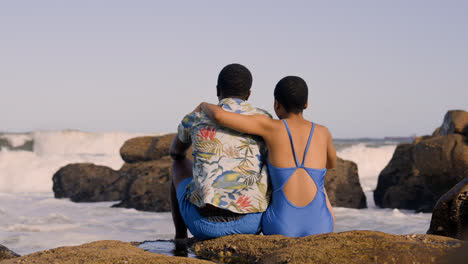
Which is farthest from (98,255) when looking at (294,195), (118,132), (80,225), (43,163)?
(118,132)

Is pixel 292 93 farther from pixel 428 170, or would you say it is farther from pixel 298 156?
pixel 428 170

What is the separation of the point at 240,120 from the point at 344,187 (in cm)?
724

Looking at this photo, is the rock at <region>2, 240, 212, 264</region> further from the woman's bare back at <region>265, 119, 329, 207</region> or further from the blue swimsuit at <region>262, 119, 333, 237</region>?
the woman's bare back at <region>265, 119, 329, 207</region>

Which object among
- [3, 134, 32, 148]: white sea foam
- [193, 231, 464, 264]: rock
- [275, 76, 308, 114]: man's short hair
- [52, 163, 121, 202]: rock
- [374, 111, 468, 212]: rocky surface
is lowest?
[3, 134, 32, 148]: white sea foam

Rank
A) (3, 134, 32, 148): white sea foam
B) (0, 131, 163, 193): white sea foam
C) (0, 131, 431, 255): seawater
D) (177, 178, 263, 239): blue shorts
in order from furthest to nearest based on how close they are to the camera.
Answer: (3, 134, 32, 148): white sea foam
(0, 131, 163, 193): white sea foam
(0, 131, 431, 255): seawater
(177, 178, 263, 239): blue shorts

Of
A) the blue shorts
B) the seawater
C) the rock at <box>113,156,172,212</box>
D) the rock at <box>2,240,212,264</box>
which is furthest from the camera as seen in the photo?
the rock at <box>113,156,172,212</box>

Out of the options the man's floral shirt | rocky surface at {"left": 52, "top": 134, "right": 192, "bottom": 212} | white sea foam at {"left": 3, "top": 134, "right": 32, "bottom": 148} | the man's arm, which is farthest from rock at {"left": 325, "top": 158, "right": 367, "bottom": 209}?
white sea foam at {"left": 3, "top": 134, "right": 32, "bottom": 148}

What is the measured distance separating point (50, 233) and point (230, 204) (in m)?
4.72

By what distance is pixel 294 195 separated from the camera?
11.7 feet

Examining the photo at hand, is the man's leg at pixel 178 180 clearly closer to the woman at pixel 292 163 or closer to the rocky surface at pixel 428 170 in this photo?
the woman at pixel 292 163

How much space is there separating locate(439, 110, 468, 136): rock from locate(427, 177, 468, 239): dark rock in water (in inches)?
233

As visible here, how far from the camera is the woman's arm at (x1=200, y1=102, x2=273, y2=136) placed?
3.52 meters

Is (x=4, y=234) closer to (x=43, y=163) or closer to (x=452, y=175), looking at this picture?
(x=452, y=175)

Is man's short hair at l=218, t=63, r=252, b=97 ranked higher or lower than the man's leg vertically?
higher
